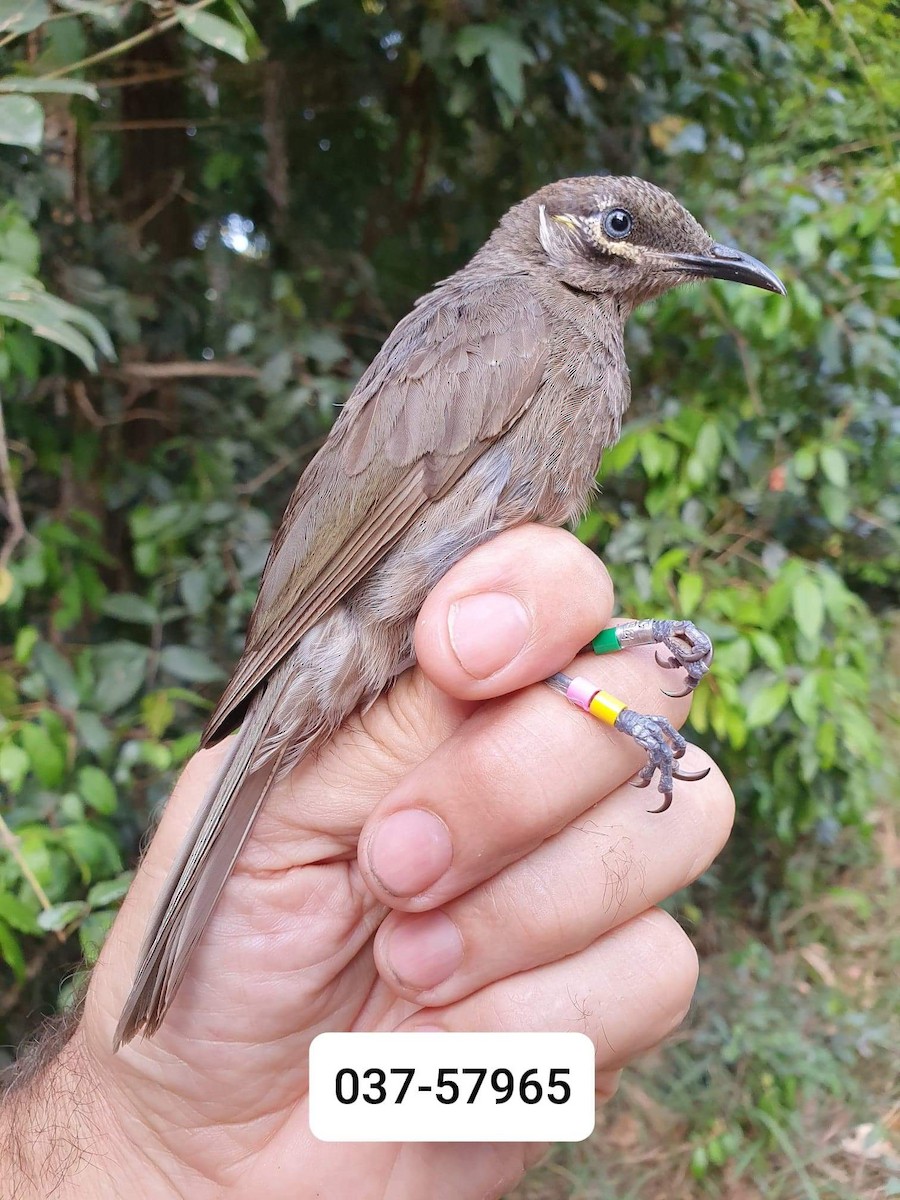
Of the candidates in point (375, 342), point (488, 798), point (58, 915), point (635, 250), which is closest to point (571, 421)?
point (635, 250)

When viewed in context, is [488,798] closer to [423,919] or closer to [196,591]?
[423,919]

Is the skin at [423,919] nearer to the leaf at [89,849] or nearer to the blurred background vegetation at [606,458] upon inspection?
the leaf at [89,849]

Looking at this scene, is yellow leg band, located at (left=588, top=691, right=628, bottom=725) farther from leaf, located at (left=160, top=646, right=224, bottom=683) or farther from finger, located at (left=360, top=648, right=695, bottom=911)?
leaf, located at (left=160, top=646, right=224, bottom=683)

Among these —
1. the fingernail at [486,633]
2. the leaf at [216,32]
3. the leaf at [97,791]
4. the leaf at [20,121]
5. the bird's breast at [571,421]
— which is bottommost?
the leaf at [97,791]

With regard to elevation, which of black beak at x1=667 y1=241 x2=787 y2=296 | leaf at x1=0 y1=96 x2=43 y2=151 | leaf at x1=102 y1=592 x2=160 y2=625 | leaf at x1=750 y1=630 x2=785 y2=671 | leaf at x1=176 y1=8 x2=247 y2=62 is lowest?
leaf at x1=750 y1=630 x2=785 y2=671

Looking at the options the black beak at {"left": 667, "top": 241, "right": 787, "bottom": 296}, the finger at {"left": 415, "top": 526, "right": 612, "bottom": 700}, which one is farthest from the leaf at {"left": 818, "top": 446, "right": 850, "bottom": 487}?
the finger at {"left": 415, "top": 526, "right": 612, "bottom": 700}

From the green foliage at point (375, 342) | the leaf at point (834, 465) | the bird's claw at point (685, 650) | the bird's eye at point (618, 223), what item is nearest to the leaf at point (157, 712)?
the green foliage at point (375, 342)

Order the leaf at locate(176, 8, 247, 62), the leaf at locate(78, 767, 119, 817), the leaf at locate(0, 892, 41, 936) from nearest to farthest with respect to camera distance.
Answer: the leaf at locate(176, 8, 247, 62), the leaf at locate(0, 892, 41, 936), the leaf at locate(78, 767, 119, 817)

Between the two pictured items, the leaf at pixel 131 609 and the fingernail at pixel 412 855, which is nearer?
the fingernail at pixel 412 855
